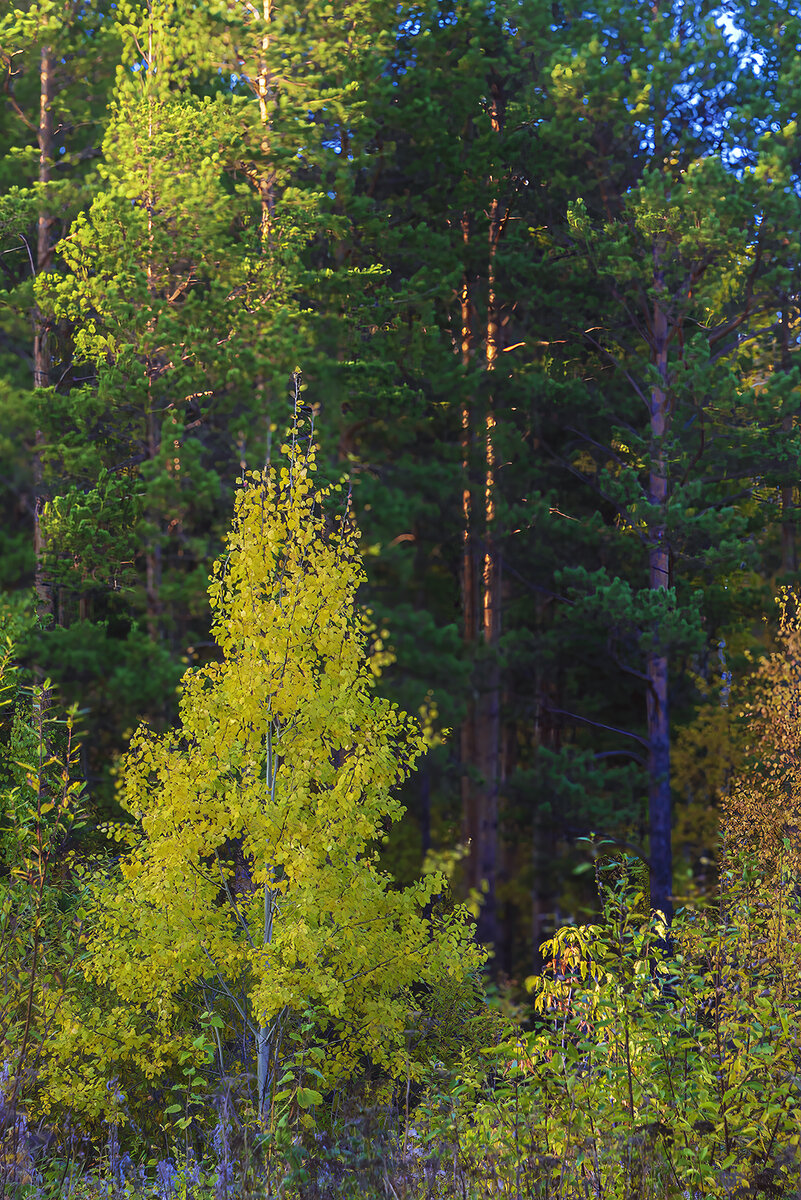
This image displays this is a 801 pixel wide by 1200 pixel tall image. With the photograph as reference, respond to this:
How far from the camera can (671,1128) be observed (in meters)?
4.70

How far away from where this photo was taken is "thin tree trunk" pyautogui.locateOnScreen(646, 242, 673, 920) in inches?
730

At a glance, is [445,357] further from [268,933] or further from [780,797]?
[268,933]

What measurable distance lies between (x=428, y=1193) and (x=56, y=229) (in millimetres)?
17388

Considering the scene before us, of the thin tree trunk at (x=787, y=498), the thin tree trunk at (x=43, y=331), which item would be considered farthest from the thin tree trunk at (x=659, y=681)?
the thin tree trunk at (x=43, y=331)

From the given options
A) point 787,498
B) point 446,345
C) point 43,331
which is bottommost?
point 787,498

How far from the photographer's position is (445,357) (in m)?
19.6

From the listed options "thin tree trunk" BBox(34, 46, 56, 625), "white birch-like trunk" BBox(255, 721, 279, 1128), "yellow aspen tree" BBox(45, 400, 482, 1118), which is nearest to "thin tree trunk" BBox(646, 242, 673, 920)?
"thin tree trunk" BBox(34, 46, 56, 625)

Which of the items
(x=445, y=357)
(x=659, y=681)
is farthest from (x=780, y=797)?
(x=445, y=357)

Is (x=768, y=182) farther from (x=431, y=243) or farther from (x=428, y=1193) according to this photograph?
(x=428, y=1193)

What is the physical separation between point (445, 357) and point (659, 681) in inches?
248

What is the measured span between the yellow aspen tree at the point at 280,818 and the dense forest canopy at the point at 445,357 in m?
5.54

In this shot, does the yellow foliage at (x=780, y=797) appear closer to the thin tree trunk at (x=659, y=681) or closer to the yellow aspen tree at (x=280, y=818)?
the thin tree trunk at (x=659, y=681)

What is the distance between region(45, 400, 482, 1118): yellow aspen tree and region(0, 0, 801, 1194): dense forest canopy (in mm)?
5541

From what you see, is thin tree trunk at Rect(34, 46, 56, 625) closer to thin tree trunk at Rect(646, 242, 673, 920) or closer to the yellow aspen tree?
Result: thin tree trunk at Rect(646, 242, 673, 920)
